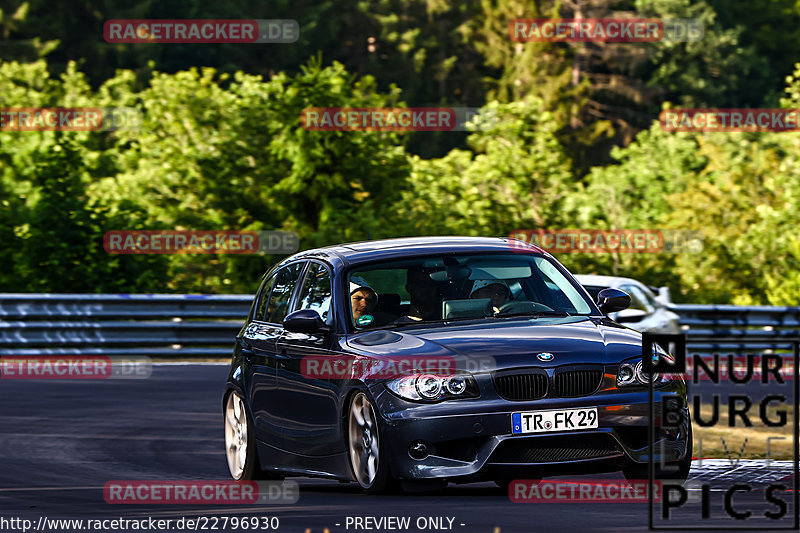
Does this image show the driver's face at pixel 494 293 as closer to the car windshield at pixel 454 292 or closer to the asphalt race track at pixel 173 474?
the car windshield at pixel 454 292

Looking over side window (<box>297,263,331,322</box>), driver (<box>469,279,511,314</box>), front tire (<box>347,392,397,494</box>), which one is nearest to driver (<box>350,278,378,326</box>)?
side window (<box>297,263,331,322</box>)

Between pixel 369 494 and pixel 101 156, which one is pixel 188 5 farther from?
pixel 369 494

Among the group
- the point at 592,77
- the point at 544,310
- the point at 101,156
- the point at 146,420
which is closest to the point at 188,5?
the point at 592,77

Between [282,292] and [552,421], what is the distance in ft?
9.77

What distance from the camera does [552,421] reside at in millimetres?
8688

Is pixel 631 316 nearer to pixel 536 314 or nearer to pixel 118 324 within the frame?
pixel 118 324

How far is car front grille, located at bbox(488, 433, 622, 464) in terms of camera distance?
28.4ft

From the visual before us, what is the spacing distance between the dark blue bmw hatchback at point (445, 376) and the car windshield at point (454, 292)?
10mm

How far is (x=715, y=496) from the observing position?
928 cm

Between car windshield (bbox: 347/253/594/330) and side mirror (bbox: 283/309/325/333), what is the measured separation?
0.80 ft

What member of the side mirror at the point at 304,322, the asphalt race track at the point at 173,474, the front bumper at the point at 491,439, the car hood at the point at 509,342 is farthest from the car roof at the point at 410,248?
the front bumper at the point at 491,439

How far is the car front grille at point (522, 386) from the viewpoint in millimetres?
8750

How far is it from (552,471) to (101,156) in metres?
32.8

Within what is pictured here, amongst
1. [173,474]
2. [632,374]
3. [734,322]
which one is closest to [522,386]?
[632,374]
